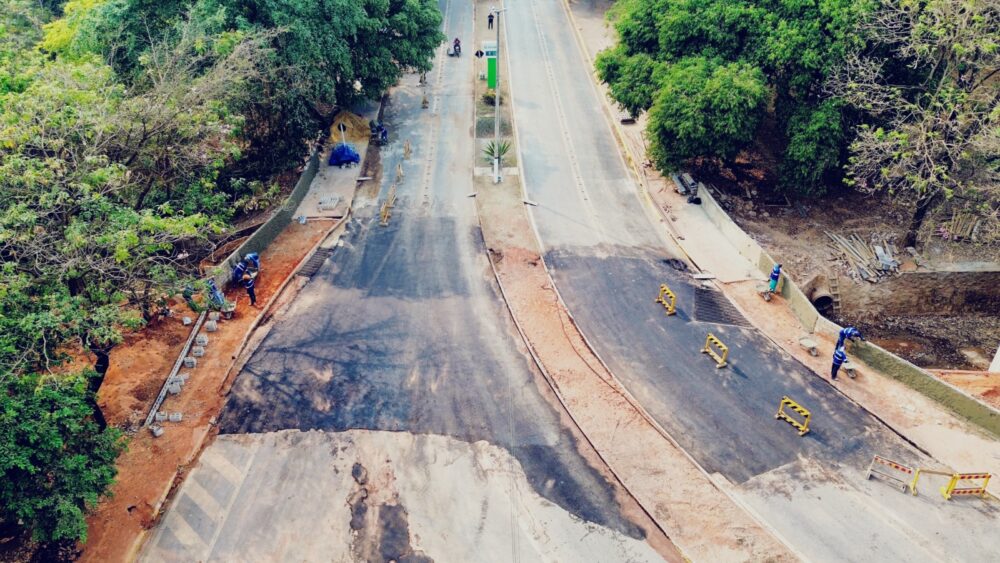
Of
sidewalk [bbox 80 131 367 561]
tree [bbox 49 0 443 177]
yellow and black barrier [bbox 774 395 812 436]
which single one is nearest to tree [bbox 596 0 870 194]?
yellow and black barrier [bbox 774 395 812 436]

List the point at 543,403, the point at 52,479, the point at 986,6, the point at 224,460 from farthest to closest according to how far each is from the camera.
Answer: the point at 986,6 < the point at 543,403 < the point at 224,460 < the point at 52,479

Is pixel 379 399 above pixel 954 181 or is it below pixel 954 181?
below

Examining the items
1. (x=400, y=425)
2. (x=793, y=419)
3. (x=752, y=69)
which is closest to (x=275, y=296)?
(x=400, y=425)

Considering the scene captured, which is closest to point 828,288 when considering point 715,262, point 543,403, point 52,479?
point 715,262

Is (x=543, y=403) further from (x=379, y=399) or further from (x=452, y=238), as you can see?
(x=452, y=238)

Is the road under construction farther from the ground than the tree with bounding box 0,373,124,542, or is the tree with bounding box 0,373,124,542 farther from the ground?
the tree with bounding box 0,373,124,542

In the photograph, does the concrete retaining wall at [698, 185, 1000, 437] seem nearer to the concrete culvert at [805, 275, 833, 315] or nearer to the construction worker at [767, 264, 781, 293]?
the construction worker at [767, 264, 781, 293]
